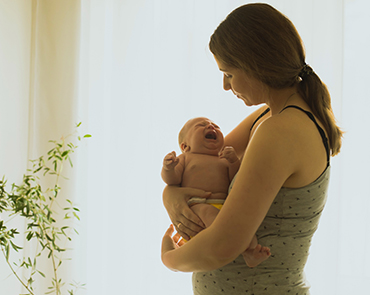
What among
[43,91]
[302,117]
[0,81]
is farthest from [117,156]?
[302,117]

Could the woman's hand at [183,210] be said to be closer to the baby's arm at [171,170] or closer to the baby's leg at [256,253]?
the baby's arm at [171,170]

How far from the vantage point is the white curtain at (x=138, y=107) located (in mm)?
2322

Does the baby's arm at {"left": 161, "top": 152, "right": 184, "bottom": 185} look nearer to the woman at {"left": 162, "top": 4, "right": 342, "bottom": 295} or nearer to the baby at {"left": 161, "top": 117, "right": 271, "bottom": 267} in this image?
the baby at {"left": 161, "top": 117, "right": 271, "bottom": 267}

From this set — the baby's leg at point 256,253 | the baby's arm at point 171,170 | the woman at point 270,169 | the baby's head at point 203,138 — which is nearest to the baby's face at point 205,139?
the baby's head at point 203,138

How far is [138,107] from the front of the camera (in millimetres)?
2611

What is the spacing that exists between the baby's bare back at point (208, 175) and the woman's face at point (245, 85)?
29 cm

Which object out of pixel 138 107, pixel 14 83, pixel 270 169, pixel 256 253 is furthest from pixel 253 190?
pixel 14 83

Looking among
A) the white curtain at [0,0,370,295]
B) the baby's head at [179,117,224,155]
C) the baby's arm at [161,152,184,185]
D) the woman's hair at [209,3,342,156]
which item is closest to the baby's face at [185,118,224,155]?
the baby's head at [179,117,224,155]

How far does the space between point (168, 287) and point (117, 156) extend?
905mm

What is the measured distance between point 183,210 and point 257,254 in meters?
0.31

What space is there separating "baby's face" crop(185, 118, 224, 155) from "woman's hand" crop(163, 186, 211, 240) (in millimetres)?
209

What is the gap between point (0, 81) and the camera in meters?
2.22

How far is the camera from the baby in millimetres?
1311

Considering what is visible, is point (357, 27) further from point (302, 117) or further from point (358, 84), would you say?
point (302, 117)
